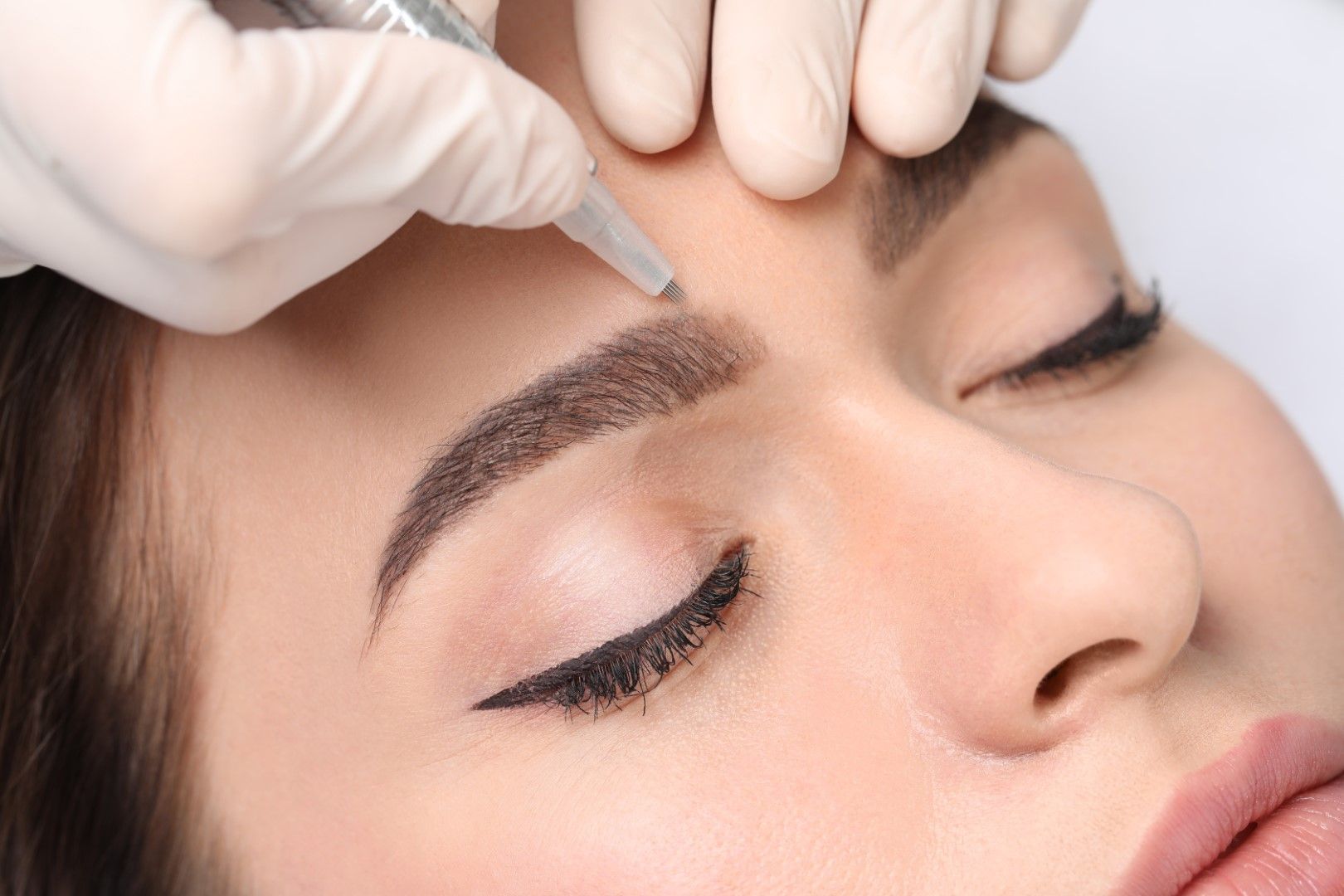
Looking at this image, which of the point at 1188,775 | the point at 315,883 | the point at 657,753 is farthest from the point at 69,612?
the point at 1188,775

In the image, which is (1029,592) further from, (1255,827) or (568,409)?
(568,409)

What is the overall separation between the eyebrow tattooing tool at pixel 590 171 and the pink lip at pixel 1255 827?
21.8 inches

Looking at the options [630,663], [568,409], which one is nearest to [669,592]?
[630,663]

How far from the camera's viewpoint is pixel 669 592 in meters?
0.91

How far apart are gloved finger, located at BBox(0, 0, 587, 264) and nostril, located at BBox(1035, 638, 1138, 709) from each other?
55cm

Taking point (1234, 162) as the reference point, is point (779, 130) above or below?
above

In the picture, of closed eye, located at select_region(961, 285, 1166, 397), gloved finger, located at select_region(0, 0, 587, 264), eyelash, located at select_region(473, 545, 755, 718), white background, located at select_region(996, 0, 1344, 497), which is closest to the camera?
gloved finger, located at select_region(0, 0, 587, 264)

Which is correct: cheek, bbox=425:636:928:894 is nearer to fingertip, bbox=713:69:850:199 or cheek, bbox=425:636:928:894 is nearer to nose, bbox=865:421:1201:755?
nose, bbox=865:421:1201:755

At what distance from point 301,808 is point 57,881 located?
1.04ft

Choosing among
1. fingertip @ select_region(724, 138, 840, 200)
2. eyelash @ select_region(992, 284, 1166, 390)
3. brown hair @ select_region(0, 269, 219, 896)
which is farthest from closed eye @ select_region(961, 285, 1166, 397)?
brown hair @ select_region(0, 269, 219, 896)

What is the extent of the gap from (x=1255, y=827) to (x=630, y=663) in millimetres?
521

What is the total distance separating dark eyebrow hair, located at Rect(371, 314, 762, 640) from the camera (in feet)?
2.89

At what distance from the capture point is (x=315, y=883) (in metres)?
0.98

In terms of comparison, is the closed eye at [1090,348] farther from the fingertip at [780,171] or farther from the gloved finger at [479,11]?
the gloved finger at [479,11]
